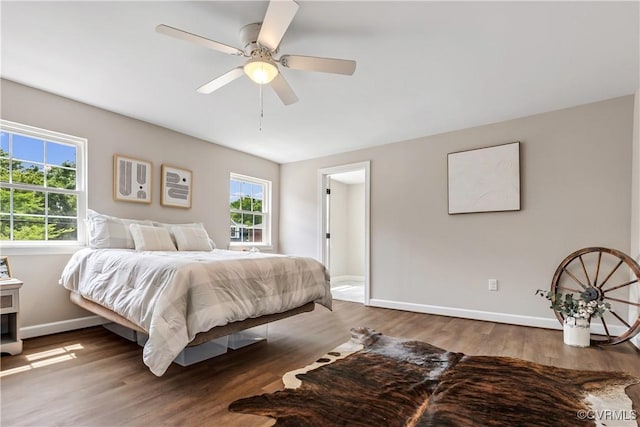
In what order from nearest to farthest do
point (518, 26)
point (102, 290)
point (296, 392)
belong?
point (296, 392) → point (518, 26) → point (102, 290)

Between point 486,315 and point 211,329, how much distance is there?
3145 mm

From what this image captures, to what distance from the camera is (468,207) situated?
3938mm

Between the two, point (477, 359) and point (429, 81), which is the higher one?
point (429, 81)

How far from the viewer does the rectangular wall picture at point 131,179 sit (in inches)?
142

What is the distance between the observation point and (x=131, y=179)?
12.2 feet

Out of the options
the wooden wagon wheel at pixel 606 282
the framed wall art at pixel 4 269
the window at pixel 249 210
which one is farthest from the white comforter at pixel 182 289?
the wooden wagon wheel at pixel 606 282

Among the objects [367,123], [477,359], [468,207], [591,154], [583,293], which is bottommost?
[477,359]

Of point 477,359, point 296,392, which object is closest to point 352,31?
point 296,392

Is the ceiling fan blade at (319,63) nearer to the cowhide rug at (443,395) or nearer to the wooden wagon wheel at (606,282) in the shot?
the cowhide rug at (443,395)

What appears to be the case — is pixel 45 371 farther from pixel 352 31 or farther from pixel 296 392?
pixel 352 31

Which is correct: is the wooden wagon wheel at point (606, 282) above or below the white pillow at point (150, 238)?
below

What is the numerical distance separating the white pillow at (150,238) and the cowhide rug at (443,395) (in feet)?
6.53

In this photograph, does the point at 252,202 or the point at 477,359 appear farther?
the point at 252,202

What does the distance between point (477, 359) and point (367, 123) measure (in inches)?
106
